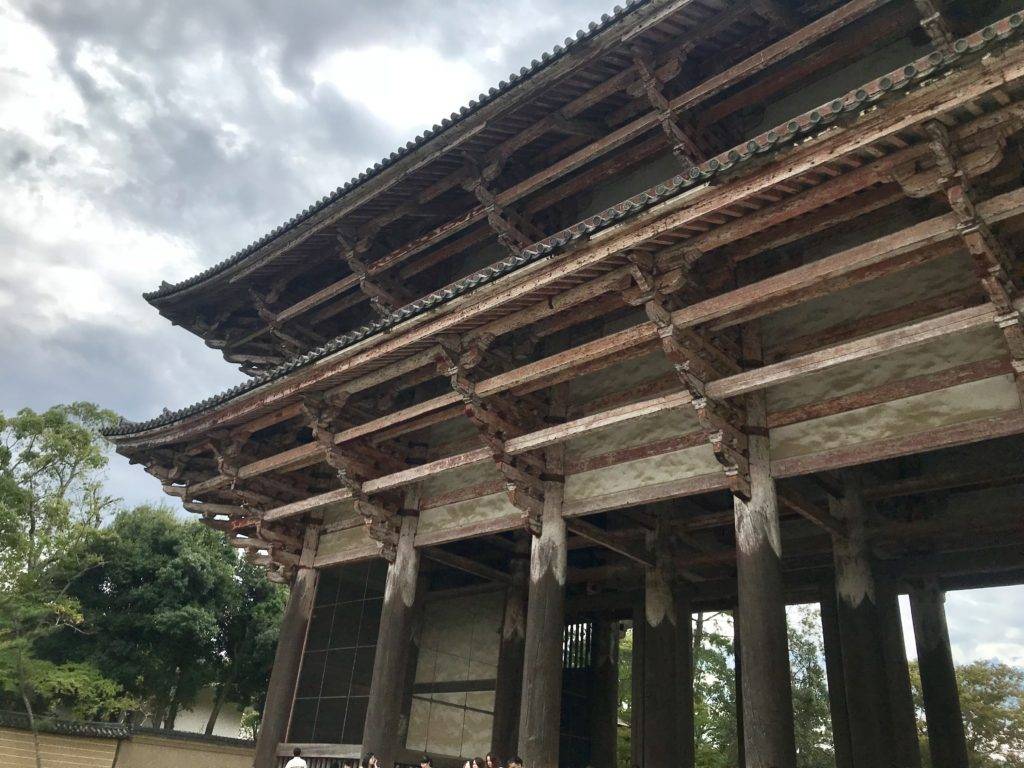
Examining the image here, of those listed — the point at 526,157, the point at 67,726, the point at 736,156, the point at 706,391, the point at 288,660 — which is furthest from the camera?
the point at 67,726

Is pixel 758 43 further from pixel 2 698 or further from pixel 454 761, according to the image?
pixel 2 698

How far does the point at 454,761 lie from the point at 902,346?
32.6 ft

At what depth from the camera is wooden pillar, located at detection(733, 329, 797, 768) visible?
648 cm

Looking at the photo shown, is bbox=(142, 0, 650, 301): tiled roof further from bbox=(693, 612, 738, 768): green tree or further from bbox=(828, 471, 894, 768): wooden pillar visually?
bbox=(693, 612, 738, 768): green tree

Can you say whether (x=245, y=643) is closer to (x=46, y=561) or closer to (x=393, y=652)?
(x=46, y=561)

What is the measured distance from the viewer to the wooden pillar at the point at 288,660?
11367mm

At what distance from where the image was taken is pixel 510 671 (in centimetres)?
1235

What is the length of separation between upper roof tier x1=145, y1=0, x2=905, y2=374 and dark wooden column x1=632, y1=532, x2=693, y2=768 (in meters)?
5.47

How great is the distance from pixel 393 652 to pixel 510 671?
2.81 m

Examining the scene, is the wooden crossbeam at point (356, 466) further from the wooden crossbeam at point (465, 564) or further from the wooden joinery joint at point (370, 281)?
the wooden joinery joint at point (370, 281)

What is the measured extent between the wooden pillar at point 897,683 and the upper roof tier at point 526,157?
6.59 metres

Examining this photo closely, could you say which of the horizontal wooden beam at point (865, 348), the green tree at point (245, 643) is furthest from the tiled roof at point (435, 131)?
the green tree at point (245, 643)

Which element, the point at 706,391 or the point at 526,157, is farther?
the point at 526,157

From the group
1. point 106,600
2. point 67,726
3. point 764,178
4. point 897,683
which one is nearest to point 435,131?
point 764,178
